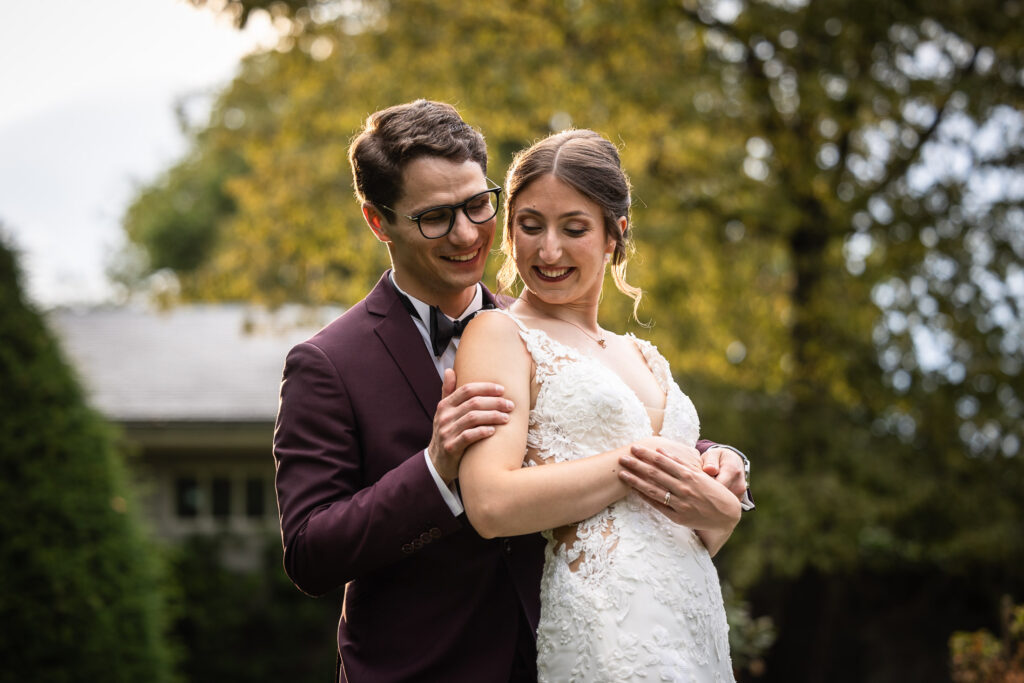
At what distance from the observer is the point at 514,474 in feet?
7.99

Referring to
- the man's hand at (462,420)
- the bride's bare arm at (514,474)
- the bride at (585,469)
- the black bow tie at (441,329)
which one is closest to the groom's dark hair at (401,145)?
the bride at (585,469)

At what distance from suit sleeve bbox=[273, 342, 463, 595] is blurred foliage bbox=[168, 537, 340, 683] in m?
12.4

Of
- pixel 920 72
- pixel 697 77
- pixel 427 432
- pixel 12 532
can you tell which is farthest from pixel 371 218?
pixel 920 72

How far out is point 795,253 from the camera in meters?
10.9

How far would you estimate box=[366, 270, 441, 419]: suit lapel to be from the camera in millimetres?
2859

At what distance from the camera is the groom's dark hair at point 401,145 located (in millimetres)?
2846

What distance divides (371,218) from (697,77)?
25.4ft

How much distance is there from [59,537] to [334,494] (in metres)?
5.73

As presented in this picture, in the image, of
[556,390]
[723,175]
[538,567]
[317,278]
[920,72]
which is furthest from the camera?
[317,278]

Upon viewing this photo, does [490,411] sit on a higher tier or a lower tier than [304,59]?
lower

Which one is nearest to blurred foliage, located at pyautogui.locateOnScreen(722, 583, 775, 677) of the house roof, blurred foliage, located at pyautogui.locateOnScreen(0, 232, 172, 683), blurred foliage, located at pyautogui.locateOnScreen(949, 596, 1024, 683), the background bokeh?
blurred foliage, located at pyautogui.locateOnScreen(949, 596, 1024, 683)

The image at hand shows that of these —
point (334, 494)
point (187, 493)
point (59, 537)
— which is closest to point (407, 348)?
point (334, 494)

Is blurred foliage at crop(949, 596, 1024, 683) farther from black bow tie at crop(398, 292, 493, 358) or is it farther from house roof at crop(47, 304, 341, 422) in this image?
house roof at crop(47, 304, 341, 422)

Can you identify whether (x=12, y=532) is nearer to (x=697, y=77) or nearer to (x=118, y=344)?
(x=697, y=77)
